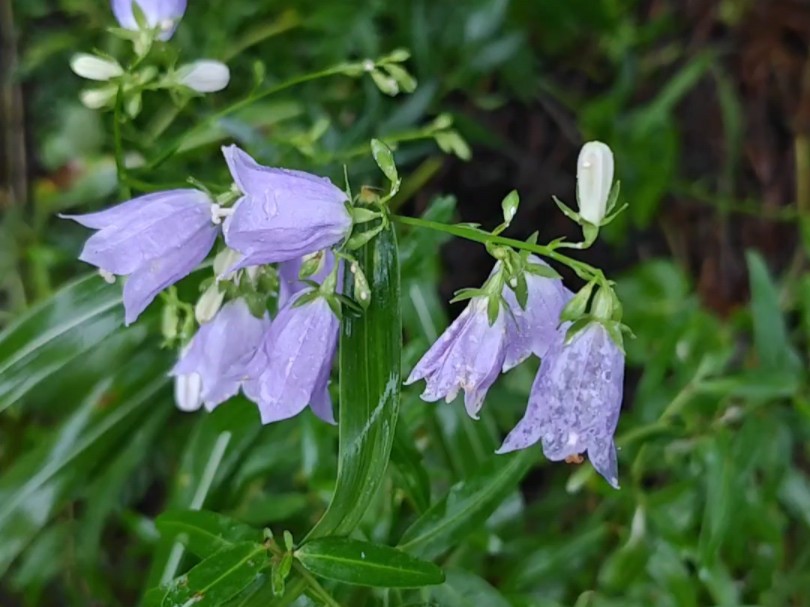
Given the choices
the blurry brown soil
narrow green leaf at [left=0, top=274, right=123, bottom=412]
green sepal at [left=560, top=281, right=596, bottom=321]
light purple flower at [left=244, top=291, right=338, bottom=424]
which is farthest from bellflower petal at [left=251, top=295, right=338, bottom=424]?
the blurry brown soil

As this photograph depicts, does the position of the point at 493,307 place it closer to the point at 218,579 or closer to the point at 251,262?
the point at 251,262

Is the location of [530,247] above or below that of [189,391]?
above

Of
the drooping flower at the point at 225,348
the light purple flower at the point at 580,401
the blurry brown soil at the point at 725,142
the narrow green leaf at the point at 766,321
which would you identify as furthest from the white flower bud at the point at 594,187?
the blurry brown soil at the point at 725,142

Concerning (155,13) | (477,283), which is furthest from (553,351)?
(477,283)

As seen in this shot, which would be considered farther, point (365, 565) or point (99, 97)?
point (99, 97)

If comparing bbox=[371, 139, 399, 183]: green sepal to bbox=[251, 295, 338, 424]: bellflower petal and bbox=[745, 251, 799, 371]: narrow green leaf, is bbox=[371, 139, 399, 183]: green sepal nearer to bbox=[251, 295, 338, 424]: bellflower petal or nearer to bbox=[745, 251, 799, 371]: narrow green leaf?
bbox=[251, 295, 338, 424]: bellflower petal
